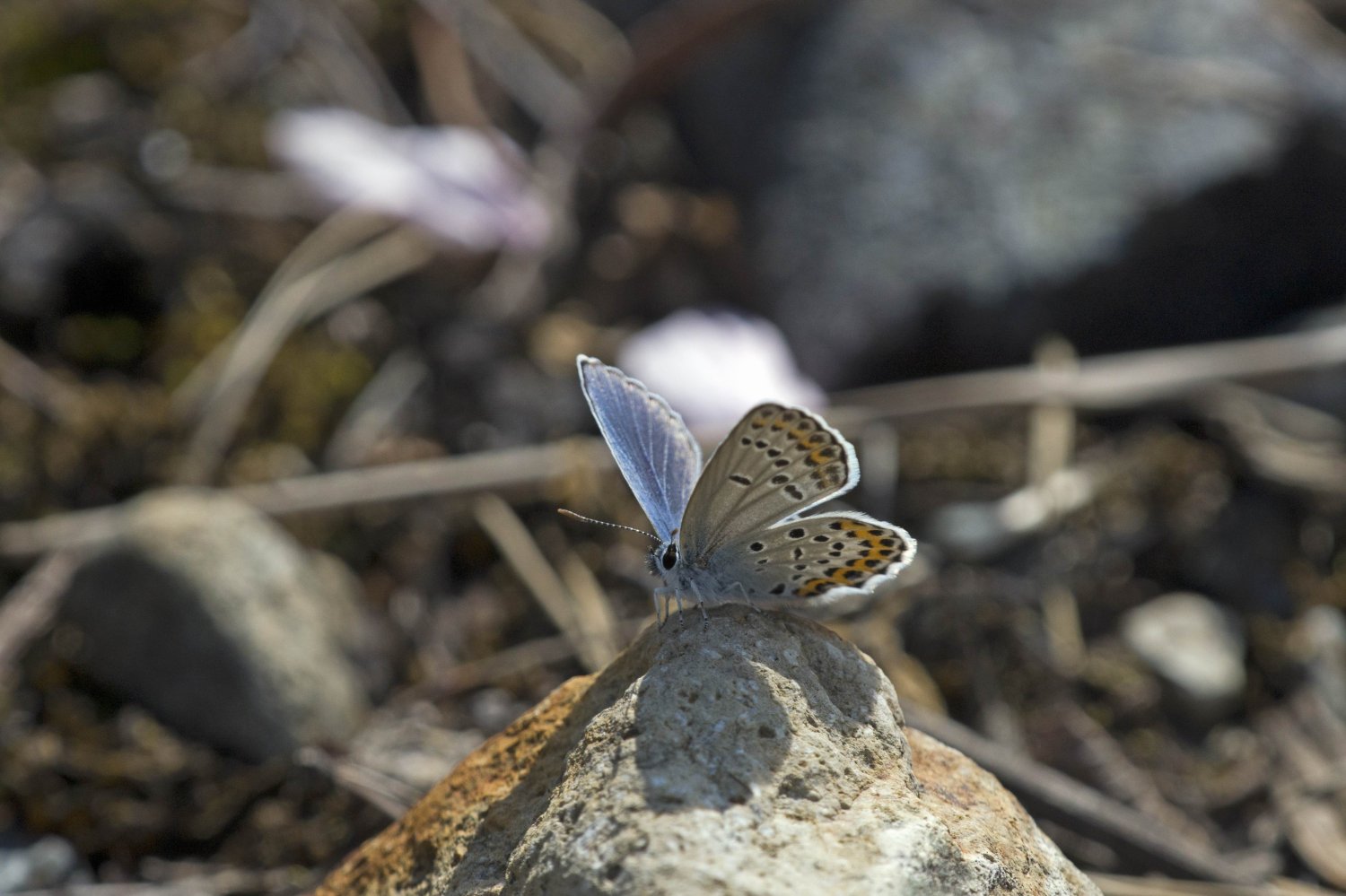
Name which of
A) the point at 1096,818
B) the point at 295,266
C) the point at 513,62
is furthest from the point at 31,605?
the point at 513,62

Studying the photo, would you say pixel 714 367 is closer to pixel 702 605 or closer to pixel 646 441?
pixel 646 441

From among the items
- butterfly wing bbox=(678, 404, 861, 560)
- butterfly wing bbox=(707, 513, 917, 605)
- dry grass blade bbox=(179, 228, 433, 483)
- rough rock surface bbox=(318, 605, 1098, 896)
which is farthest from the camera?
dry grass blade bbox=(179, 228, 433, 483)

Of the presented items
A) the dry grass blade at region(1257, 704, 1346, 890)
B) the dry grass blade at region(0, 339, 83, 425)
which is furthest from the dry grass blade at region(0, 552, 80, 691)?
the dry grass blade at region(1257, 704, 1346, 890)

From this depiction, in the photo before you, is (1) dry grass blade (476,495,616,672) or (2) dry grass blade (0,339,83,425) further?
(2) dry grass blade (0,339,83,425)

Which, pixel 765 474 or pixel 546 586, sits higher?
pixel 765 474

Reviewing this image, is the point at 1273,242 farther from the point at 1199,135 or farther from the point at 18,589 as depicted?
the point at 18,589

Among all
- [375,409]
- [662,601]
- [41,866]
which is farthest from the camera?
[375,409]

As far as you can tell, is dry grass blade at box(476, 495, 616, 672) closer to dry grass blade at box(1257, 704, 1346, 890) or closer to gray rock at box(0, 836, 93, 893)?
gray rock at box(0, 836, 93, 893)
